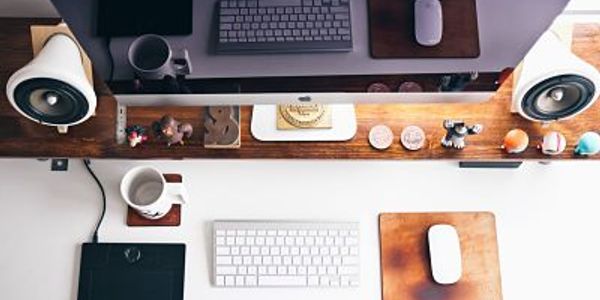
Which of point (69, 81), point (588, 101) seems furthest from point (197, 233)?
point (588, 101)

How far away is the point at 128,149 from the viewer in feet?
3.87

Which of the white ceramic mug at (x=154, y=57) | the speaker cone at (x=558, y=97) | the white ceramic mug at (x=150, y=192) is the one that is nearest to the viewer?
the white ceramic mug at (x=154, y=57)

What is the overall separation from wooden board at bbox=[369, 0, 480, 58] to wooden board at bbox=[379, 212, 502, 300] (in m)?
0.36

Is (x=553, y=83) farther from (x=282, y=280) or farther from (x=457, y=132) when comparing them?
(x=282, y=280)

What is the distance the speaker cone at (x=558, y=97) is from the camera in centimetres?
104

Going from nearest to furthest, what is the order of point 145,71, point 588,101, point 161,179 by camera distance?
point 145,71
point 588,101
point 161,179

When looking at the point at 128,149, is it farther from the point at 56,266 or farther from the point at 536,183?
the point at 536,183

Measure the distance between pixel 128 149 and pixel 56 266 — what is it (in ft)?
0.85

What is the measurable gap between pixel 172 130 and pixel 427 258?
527 millimetres

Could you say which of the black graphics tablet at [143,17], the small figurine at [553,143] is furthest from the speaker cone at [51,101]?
the small figurine at [553,143]

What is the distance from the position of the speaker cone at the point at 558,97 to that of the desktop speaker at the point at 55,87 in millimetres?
748

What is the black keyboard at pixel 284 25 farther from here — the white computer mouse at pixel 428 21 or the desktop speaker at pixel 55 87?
the desktop speaker at pixel 55 87

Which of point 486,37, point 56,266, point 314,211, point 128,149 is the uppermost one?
point 486,37

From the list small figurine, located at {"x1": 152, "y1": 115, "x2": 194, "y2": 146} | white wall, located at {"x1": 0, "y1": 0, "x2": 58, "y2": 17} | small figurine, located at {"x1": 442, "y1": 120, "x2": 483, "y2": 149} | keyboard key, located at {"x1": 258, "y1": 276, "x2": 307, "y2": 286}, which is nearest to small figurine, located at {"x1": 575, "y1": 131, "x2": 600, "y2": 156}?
small figurine, located at {"x1": 442, "y1": 120, "x2": 483, "y2": 149}
